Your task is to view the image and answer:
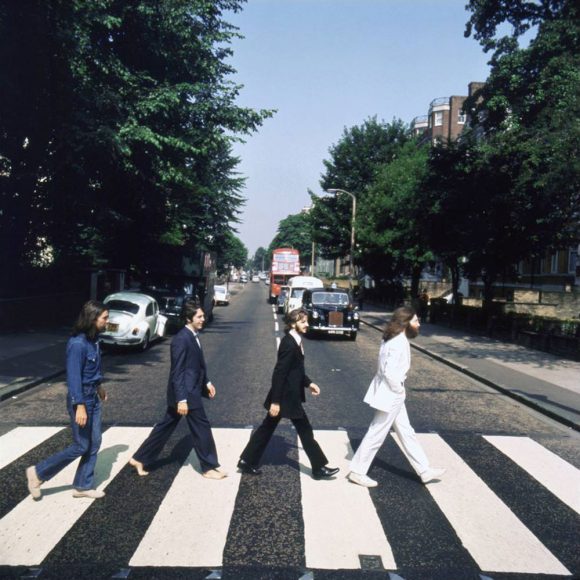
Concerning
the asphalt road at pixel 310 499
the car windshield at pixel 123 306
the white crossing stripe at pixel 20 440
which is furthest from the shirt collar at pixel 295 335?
the car windshield at pixel 123 306

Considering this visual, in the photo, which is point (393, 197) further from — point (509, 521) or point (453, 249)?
point (509, 521)

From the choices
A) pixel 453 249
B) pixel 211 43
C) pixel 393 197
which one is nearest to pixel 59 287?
pixel 211 43

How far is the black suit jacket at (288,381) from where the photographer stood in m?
6.46

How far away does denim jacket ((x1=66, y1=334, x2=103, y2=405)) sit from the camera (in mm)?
5711

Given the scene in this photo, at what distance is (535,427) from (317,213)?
4562 centimetres

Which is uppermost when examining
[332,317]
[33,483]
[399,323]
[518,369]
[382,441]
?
[399,323]

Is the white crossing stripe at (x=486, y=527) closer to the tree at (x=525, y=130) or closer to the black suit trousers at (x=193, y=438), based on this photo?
the black suit trousers at (x=193, y=438)

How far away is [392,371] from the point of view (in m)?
6.38

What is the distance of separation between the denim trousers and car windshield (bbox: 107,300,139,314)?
12.7 m

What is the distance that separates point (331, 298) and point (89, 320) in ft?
61.4

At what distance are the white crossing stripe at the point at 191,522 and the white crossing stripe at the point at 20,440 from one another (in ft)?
6.31

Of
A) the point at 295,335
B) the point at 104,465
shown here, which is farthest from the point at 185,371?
the point at 104,465

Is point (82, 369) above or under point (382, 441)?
above

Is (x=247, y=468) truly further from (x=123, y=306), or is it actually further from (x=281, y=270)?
(x=281, y=270)
